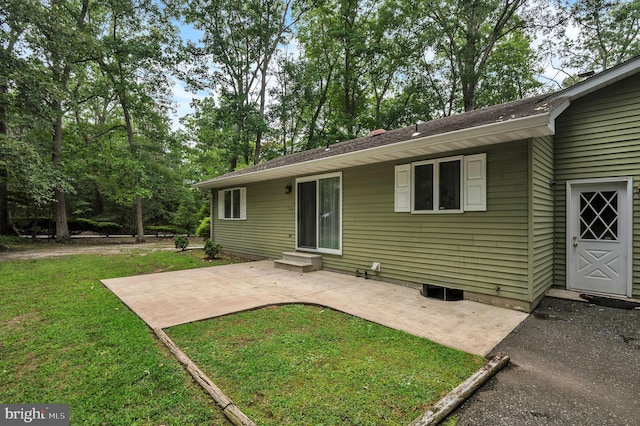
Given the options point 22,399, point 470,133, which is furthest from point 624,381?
point 22,399

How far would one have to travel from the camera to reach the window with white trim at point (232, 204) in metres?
9.48

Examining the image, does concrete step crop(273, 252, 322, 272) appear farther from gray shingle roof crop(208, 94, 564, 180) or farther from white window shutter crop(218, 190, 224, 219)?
white window shutter crop(218, 190, 224, 219)

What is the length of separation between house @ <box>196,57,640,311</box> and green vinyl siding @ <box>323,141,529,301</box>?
0.02 m

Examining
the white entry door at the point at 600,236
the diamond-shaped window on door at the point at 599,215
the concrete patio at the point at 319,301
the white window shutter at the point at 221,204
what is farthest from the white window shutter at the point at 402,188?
the white window shutter at the point at 221,204

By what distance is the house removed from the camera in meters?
4.07

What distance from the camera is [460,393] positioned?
208 centimetres

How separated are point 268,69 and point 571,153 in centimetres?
1573

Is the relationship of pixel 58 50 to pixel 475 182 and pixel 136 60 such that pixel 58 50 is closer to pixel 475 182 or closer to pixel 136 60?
pixel 136 60

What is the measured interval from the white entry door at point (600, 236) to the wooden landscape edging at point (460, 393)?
3418 millimetres

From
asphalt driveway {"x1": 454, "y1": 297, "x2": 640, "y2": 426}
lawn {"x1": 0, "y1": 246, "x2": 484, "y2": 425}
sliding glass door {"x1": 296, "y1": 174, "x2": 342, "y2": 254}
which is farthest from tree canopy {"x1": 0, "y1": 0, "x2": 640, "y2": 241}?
asphalt driveway {"x1": 454, "y1": 297, "x2": 640, "y2": 426}

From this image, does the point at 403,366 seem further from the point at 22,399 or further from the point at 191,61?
the point at 191,61

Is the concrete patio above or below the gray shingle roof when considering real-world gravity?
below

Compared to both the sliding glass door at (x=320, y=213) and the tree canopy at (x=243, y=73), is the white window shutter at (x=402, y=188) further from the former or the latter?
the tree canopy at (x=243, y=73)

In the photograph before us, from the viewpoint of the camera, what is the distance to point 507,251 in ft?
13.7
